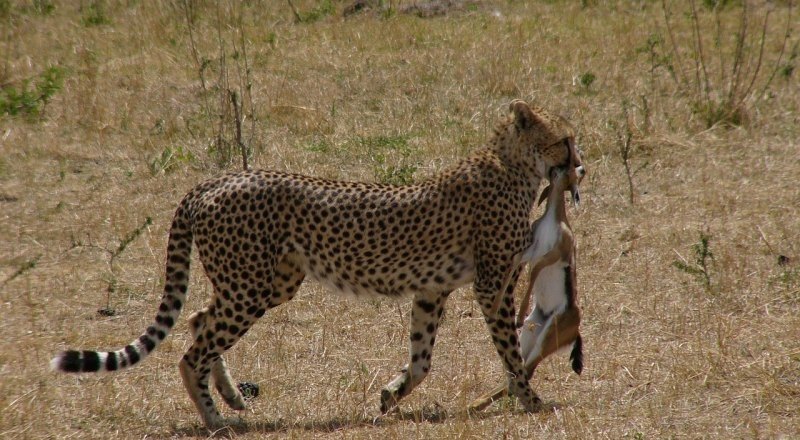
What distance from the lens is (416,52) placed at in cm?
1034

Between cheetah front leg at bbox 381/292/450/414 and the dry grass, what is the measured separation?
0.34ft

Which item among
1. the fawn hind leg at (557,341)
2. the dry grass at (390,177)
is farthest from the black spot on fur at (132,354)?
the fawn hind leg at (557,341)

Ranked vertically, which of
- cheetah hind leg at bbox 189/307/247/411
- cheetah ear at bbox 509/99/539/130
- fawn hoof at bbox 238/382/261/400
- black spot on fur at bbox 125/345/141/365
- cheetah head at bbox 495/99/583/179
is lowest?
fawn hoof at bbox 238/382/261/400

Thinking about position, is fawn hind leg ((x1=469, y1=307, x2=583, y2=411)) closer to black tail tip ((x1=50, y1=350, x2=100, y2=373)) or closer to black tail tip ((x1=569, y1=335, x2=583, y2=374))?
black tail tip ((x1=569, y1=335, x2=583, y2=374))

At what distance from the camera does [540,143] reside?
5.30 meters

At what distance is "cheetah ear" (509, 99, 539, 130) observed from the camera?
5.27m

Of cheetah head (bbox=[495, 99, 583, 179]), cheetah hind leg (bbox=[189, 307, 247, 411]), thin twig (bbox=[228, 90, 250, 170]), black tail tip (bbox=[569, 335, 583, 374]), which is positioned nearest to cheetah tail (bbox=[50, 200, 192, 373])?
cheetah hind leg (bbox=[189, 307, 247, 411])

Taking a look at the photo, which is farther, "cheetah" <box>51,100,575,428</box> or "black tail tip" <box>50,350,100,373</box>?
"cheetah" <box>51,100,575,428</box>

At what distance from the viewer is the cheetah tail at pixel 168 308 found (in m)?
4.70

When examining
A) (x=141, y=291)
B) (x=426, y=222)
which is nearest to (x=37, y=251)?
(x=141, y=291)

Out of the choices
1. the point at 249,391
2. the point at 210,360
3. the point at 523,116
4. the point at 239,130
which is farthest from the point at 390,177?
the point at 210,360

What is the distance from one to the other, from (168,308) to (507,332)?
4.93 feet

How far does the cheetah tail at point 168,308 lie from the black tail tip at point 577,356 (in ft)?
5.80

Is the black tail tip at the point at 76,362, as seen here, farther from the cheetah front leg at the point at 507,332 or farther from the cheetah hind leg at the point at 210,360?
the cheetah front leg at the point at 507,332
